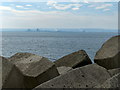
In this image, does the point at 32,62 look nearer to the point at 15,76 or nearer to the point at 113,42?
the point at 15,76

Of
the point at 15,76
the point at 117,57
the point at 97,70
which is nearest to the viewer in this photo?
the point at 97,70

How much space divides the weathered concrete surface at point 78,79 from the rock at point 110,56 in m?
A: 2.29

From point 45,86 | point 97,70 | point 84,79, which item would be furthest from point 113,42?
point 45,86

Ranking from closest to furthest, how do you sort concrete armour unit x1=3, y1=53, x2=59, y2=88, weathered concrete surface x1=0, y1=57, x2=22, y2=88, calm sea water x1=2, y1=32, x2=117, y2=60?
weathered concrete surface x1=0, y1=57, x2=22, y2=88
concrete armour unit x1=3, y1=53, x2=59, y2=88
calm sea water x1=2, y1=32, x2=117, y2=60

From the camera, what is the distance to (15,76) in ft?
14.9

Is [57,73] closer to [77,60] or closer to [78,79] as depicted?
[78,79]

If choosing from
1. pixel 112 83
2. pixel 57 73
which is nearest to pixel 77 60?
pixel 57 73

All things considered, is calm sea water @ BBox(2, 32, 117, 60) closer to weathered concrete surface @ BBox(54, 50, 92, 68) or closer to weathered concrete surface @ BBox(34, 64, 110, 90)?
weathered concrete surface @ BBox(54, 50, 92, 68)

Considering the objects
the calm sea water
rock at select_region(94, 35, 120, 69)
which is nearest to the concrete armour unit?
rock at select_region(94, 35, 120, 69)

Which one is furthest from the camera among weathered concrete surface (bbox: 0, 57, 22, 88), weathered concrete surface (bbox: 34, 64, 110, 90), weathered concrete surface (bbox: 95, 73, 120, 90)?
weathered concrete surface (bbox: 0, 57, 22, 88)

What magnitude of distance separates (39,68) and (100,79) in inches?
53.1

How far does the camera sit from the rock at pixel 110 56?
20.7ft

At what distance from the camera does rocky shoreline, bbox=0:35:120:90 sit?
3.62m

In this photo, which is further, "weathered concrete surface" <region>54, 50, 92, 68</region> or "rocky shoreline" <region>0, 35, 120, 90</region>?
"weathered concrete surface" <region>54, 50, 92, 68</region>
